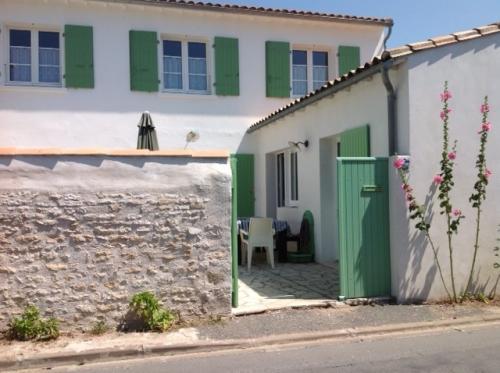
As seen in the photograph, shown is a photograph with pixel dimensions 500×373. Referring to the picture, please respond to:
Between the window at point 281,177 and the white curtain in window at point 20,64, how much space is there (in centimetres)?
610

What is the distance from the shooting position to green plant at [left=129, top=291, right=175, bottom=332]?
234 inches

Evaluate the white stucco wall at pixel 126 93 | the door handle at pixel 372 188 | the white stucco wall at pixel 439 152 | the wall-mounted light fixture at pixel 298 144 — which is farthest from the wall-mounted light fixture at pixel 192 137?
the white stucco wall at pixel 439 152

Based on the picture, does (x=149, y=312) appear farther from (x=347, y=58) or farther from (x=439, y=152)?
(x=347, y=58)

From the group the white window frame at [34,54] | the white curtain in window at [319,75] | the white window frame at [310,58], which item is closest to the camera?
the white window frame at [34,54]

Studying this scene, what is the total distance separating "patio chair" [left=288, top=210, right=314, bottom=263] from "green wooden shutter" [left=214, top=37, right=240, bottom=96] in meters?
3.98

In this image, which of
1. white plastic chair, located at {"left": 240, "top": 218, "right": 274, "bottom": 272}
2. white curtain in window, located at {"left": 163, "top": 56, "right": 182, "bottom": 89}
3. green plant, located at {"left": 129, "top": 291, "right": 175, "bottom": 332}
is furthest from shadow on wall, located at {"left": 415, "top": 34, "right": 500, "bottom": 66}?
white curtain in window, located at {"left": 163, "top": 56, "right": 182, "bottom": 89}

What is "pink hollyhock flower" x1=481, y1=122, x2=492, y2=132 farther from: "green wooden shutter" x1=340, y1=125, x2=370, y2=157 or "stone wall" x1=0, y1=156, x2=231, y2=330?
"stone wall" x1=0, y1=156, x2=231, y2=330

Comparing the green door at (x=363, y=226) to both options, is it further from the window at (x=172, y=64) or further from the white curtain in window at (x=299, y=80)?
the window at (x=172, y=64)

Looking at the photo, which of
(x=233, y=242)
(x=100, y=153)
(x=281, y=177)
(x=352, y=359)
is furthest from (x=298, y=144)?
(x=352, y=359)

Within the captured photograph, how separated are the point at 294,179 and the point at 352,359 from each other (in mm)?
6822

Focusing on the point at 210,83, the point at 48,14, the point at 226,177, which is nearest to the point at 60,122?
the point at 48,14

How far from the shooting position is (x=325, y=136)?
31.0ft

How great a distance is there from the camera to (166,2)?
12.0 meters

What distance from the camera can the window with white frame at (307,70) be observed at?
521 inches
